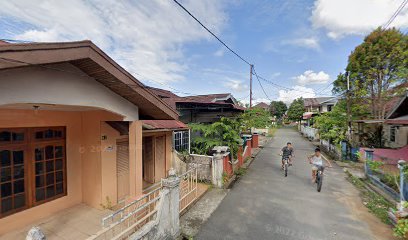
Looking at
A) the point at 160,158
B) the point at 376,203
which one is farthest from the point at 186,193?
the point at 376,203

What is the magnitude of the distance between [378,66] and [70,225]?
1863 cm

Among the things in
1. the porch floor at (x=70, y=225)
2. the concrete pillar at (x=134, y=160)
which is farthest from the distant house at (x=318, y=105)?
the porch floor at (x=70, y=225)

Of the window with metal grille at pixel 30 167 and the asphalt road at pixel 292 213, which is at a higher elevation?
the window with metal grille at pixel 30 167

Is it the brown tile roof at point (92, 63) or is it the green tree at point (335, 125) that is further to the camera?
the green tree at point (335, 125)

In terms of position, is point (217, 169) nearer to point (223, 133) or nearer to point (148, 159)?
point (223, 133)

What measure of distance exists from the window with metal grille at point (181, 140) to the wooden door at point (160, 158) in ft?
3.24

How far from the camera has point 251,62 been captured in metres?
18.0

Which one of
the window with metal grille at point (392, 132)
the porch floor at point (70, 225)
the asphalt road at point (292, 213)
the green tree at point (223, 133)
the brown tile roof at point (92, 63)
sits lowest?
the asphalt road at point (292, 213)

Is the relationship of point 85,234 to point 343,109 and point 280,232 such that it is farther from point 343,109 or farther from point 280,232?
point 343,109

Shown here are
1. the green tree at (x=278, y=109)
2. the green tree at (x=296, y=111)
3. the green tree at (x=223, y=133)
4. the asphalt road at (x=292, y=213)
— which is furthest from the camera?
the green tree at (x=278, y=109)

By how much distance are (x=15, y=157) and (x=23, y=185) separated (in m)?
0.73

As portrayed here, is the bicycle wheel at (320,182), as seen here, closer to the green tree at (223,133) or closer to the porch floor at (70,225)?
the green tree at (223,133)

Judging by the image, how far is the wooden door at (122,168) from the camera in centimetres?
607

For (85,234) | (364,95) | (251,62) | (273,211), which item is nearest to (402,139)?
(364,95)
